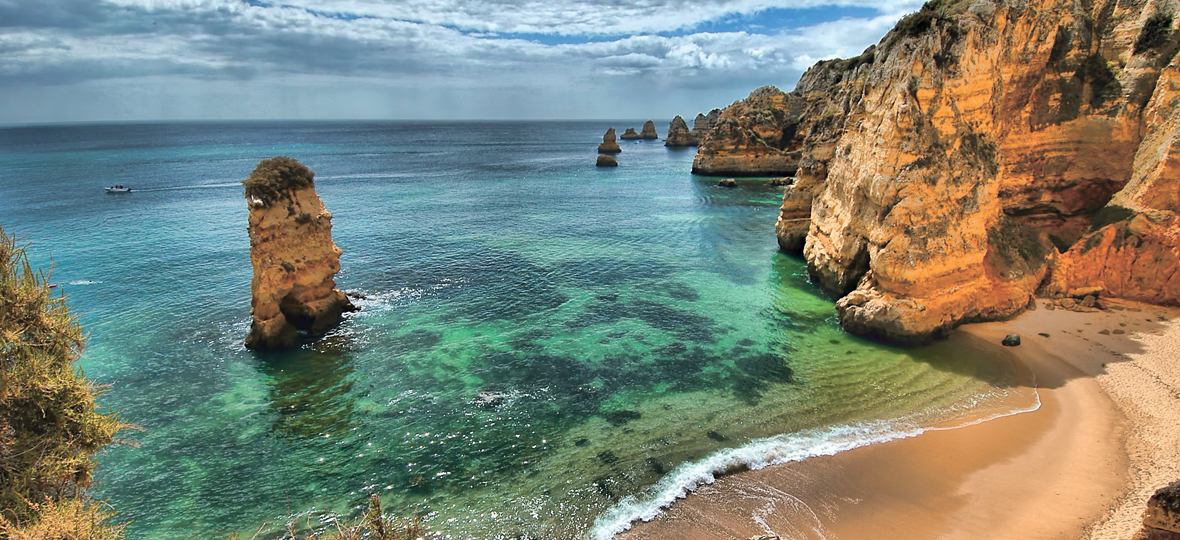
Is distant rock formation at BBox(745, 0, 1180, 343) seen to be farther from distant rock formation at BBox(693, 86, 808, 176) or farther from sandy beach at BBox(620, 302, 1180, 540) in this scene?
distant rock formation at BBox(693, 86, 808, 176)

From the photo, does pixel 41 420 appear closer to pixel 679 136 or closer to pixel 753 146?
pixel 753 146

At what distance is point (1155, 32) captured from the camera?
25094 millimetres

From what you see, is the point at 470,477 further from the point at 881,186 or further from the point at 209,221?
the point at 209,221

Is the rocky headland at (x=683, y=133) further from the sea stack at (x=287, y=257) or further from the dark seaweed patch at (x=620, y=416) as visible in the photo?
the dark seaweed patch at (x=620, y=416)

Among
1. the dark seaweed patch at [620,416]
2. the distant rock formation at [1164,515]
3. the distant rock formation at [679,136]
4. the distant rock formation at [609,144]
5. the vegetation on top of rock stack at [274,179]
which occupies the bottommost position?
the dark seaweed patch at [620,416]

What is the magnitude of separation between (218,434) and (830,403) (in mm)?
20909

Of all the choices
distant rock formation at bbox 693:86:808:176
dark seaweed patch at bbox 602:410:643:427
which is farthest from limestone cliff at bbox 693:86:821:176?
dark seaweed patch at bbox 602:410:643:427

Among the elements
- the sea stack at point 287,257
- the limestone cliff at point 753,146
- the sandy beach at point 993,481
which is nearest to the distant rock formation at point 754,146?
the limestone cliff at point 753,146

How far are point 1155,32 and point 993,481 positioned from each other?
24872mm

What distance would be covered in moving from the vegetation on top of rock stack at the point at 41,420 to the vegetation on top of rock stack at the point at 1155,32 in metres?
40.7

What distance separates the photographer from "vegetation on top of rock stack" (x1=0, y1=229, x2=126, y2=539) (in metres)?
8.68

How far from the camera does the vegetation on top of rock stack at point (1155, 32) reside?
2475cm

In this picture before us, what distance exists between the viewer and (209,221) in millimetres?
49719

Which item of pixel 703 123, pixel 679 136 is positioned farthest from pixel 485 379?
pixel 703 123
